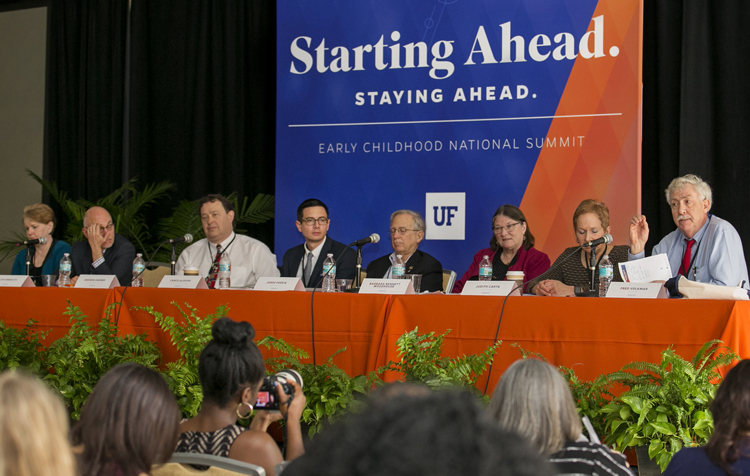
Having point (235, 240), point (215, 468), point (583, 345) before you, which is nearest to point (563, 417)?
point (215, 468)

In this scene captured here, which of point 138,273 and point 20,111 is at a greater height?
point 20,111

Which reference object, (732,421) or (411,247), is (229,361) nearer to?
(732,421)

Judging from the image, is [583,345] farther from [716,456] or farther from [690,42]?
[690,42]

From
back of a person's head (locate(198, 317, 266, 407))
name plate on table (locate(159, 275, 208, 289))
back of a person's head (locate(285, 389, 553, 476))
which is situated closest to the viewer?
back of a person's head (locate(285, 389, 553, 476))

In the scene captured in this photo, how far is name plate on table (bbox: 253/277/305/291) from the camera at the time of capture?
9.85 feet

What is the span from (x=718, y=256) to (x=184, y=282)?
245cm

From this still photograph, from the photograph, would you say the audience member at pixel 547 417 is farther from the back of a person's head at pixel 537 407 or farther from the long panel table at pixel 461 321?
the long panel table at pixel 461 321

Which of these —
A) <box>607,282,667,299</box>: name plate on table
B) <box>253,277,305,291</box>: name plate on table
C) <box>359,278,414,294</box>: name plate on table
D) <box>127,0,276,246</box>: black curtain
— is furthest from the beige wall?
<box>607,282,667,299</box>: name plate on table

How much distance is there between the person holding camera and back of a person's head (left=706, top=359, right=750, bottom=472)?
33.1 inches

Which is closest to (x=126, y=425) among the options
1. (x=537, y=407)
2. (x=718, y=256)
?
(x=537, y=407)

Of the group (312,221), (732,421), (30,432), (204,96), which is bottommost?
(732,421)

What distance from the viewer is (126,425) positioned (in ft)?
3.68

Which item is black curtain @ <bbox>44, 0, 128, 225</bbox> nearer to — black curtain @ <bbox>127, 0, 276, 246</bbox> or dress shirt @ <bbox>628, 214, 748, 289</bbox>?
black curtain @ <bbox>127, 0, 276, 246</bbox>

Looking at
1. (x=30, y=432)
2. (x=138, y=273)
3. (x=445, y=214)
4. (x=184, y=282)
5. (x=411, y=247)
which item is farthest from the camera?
(x=445, y=214)
